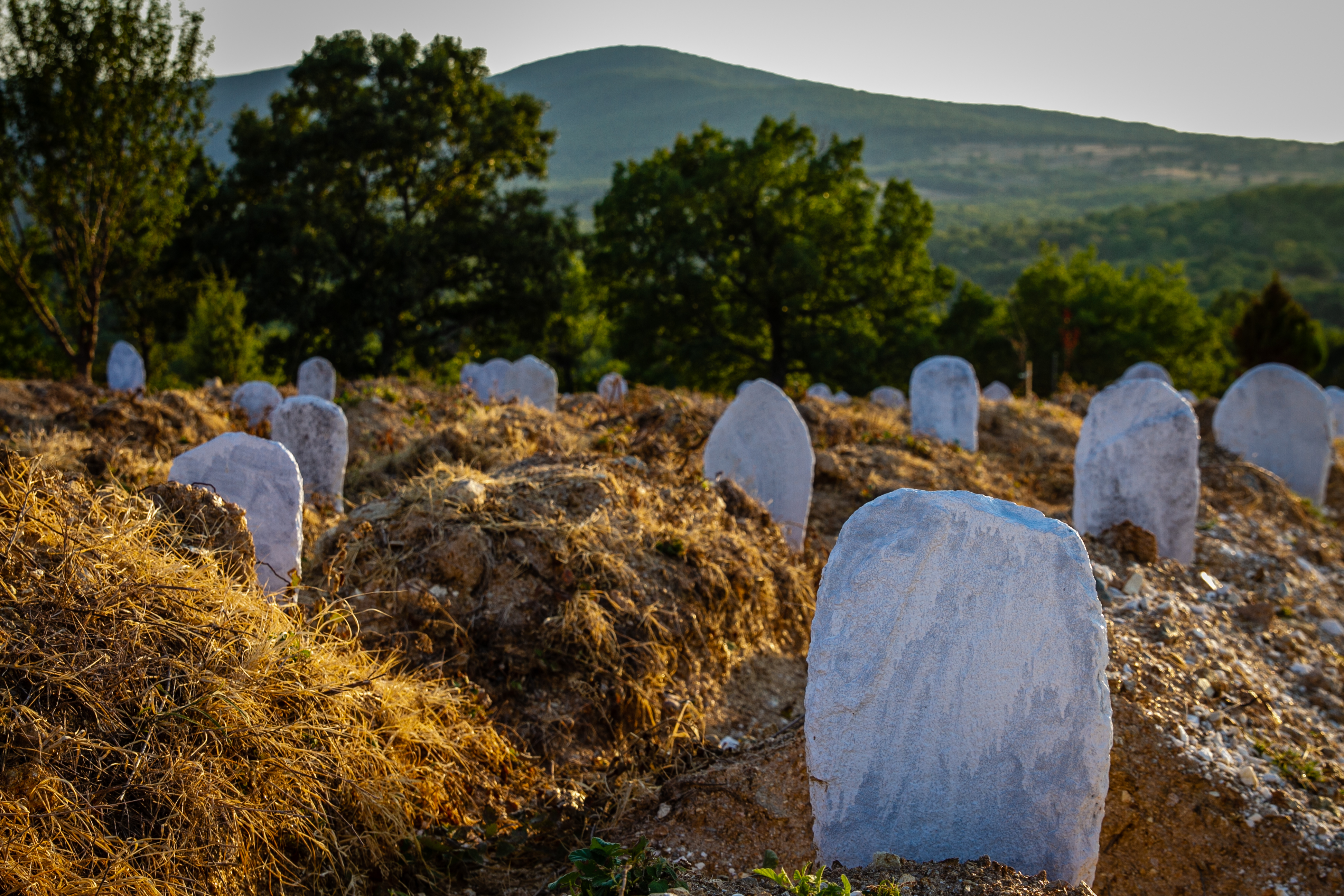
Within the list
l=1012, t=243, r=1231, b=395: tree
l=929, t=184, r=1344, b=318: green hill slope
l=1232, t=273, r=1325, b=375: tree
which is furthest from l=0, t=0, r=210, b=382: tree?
l=929, t=184, r=1344, b=318: green hill slope

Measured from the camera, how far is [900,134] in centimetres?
14138

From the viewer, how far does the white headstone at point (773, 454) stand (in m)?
6.10

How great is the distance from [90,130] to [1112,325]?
30901 millimetres

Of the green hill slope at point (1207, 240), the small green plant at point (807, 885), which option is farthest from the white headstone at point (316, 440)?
the green hill slope at point (1207, 240)

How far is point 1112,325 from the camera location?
32.9m

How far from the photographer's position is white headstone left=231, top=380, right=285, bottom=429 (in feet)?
31.7

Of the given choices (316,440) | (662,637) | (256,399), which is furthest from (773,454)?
(256,399)

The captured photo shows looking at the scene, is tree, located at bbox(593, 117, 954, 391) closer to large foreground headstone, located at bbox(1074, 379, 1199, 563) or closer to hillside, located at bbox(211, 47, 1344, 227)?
large foreground headstone, located at bbox(1074, 379, 1199, 563)

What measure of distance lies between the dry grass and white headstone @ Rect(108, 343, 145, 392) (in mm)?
13283

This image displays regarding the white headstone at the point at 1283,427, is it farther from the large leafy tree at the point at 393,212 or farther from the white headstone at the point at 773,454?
the large leafy tree at the point at 393,212

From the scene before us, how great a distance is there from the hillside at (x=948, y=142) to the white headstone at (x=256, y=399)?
108 metres

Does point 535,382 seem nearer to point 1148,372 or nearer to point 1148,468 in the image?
point 1148,468

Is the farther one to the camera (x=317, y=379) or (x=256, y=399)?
(x=317, y=379)

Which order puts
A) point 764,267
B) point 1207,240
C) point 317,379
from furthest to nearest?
point 1207,240, point 764,267, point 317,379
